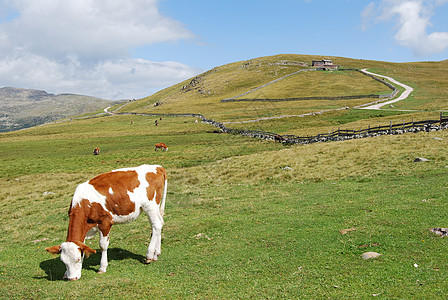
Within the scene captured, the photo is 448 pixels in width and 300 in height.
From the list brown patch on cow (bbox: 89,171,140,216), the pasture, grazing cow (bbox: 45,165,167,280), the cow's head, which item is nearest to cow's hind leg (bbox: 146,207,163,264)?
grazing cow (bbox: 45,165,167,280)

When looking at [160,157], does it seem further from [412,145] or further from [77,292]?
[77,292]

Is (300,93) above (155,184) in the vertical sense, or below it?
above

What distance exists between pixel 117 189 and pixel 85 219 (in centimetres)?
143

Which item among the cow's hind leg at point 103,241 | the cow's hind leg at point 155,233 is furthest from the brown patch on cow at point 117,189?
the cow's hind leg at point 155,233

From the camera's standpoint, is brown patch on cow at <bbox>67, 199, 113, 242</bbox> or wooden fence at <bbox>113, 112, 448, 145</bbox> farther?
wooden fence at <bbox>113, 112, 448, 145</bbox>

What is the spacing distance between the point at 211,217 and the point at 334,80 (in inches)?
5464

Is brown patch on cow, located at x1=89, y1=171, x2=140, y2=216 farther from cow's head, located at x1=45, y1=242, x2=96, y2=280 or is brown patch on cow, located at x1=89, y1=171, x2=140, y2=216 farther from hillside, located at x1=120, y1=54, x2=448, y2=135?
hillside, located at x1=120, y1=54, x2=448, y2=135

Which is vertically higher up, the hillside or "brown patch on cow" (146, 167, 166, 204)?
the hillside

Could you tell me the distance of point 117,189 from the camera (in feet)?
37.6

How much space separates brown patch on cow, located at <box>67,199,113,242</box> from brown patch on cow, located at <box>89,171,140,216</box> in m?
0.34

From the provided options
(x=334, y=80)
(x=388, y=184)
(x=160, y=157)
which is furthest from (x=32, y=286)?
(x=334, y=80)

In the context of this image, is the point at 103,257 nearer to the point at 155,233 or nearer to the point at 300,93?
the point at 155,233

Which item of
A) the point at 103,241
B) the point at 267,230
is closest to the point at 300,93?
the point at 267,230

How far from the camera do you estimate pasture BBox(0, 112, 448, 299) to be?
9.58 metres
